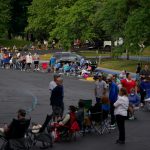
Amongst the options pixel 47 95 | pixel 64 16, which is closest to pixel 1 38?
pixel 64 16

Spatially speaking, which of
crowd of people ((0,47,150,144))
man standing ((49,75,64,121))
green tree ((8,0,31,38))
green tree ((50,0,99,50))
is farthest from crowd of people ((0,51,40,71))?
green tree ((8,0,31,38))

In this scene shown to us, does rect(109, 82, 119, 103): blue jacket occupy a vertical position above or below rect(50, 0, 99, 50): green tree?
below

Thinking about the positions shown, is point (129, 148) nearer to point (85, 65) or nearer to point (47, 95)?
point (47, 95)

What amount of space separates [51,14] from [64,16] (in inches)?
473

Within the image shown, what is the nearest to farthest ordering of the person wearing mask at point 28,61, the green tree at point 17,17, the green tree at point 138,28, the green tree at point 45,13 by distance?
the green tree at point 138,28, the person wearing mask at point 28,61, the green tree at point 45,13, the green tree at point 17,17

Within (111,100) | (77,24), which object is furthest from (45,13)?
(111,100)

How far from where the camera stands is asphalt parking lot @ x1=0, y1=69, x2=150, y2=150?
56.8ft

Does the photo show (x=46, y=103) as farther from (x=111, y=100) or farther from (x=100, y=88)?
(x=111, y=100)

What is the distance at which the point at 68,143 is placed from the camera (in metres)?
17.5

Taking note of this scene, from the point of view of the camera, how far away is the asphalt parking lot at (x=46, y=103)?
56.8ft

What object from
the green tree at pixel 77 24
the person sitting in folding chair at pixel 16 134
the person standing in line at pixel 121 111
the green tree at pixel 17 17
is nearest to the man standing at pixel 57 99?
the person standing in line at pixel 121 111

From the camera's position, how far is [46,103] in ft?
89.5

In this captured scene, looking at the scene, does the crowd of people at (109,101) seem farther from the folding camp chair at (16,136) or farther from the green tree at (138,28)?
the green tree at (138,28)

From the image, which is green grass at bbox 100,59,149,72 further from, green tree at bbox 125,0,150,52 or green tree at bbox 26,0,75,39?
green tree at bbox 26,0,75,39
